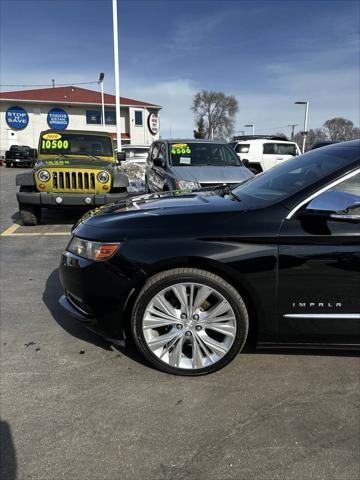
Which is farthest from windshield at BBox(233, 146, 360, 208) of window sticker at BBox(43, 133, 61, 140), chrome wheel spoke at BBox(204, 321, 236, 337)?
window sticker at BBox(43, 133, 61, 140)

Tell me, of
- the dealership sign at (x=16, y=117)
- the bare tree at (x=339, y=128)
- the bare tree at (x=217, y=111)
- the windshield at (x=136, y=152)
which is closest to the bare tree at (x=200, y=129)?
the bare tree at (x=217, y=111)

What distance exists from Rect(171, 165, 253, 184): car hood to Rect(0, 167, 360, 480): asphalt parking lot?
4.24 meters

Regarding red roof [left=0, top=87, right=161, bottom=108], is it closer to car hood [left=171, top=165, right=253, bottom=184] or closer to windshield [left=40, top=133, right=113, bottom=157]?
windshield [left=40, top=133, right=113, bottom=157]

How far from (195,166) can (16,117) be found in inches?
1398

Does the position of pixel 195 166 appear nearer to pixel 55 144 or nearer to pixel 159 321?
pixel 55 144

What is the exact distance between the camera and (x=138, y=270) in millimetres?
2580

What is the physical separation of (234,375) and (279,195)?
4.29ft

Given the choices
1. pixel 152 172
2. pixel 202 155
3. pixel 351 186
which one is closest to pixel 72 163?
pixel 152 172

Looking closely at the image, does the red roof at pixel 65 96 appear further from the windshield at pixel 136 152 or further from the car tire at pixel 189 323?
the car tire at pixel 189 323

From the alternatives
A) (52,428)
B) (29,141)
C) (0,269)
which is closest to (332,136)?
(0,269)

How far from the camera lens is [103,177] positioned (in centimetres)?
715

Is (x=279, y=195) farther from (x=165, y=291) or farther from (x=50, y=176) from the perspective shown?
(x=50, y=176)

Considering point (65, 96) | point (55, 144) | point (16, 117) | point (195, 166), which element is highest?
point (65, 96)

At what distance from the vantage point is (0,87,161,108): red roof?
37812 millimetres
